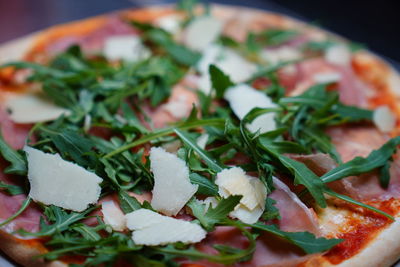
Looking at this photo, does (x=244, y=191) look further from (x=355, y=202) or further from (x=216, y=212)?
(x=355, y=202)

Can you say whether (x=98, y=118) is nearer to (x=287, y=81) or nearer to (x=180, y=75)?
(x=180, y=75)

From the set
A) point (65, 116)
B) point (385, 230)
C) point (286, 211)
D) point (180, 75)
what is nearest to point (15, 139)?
point (65, 116)

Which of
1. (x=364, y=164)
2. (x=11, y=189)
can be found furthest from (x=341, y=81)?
(x=11, y=189)

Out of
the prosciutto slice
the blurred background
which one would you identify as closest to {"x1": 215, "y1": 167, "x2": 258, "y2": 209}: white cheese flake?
the prosciutto slice

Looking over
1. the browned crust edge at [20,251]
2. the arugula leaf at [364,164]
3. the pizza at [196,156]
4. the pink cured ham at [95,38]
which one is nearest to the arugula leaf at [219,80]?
the pizza at [196,156]

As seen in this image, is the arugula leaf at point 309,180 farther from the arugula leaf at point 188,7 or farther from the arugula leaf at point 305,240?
the arugula leaf at point 188,7

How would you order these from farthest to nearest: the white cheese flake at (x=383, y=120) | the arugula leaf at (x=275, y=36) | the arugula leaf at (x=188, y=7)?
the arugula leaf at (x=188, y=7) → the arugula leaf at (x=275, y=36) → the white cheese flake at (x=383, y=120)

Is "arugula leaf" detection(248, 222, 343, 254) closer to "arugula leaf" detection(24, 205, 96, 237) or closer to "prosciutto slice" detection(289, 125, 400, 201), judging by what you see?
"prosciutto slice" detection(289, 125, 400, 201)
